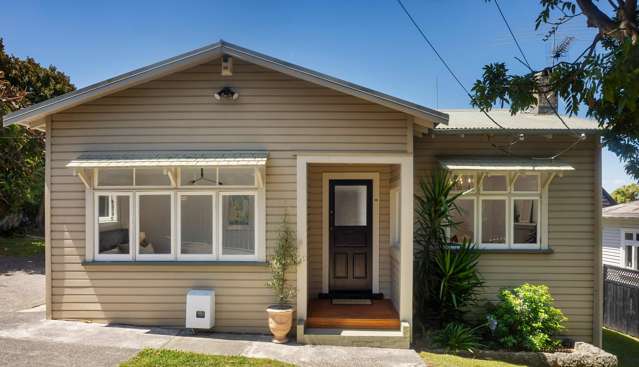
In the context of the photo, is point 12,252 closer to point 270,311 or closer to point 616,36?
point 270,311

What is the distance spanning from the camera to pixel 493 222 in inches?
303

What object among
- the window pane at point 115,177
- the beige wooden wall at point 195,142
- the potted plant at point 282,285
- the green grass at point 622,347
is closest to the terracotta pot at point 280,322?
the potted plant at point 282,285

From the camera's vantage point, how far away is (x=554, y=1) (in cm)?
529

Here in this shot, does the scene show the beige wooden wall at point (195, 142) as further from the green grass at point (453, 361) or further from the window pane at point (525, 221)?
the window pane at point (525, 221)

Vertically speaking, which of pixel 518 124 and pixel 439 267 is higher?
pixel 518 124

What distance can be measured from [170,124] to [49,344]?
11.5 feet

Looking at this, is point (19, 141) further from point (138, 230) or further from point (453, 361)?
point (453, 361)

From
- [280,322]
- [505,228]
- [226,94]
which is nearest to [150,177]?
[226,94]

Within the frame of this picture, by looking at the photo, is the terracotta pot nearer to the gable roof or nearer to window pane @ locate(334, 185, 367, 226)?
window pane @ locate(334, 185, 367, 226)

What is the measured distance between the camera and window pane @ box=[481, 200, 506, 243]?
766cm

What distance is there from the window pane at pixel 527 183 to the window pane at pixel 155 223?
605 cm

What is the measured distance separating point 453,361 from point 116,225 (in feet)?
18.2

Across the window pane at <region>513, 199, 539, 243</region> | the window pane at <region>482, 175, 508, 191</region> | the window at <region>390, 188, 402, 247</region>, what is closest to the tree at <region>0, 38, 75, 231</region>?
the window at <region>390, 188, 402, 247</region>

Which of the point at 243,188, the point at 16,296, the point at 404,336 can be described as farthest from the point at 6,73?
the point at 404,336
